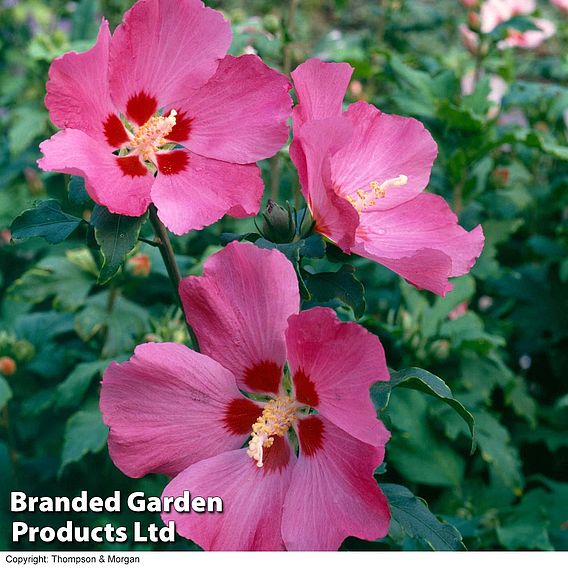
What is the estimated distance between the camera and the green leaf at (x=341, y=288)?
38.4 inches

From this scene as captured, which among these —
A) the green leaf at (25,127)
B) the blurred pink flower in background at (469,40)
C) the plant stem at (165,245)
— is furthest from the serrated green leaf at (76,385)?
the blurred pink flower in background at (469,40)

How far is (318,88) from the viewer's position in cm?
94

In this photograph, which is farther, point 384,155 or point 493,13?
point 493,13

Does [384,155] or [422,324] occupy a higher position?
[384,155]

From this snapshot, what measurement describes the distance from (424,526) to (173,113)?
56 cm

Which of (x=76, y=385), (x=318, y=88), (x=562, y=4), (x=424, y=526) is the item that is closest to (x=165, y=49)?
(x=318, y=88)

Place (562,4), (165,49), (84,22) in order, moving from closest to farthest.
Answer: (165,49) → (84,22) → (562,4)

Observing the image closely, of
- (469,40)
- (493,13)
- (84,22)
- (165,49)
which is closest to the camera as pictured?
(165,49)

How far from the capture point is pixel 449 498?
1872 millimetres

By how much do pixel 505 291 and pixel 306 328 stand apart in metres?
1.58

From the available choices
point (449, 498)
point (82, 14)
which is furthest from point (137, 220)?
point (82, 14)

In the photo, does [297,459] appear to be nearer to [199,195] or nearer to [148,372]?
[148,372]

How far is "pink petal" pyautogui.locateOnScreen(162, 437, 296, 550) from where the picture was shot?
2.98ft

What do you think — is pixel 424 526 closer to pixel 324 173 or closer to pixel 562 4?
pixel 324 173
